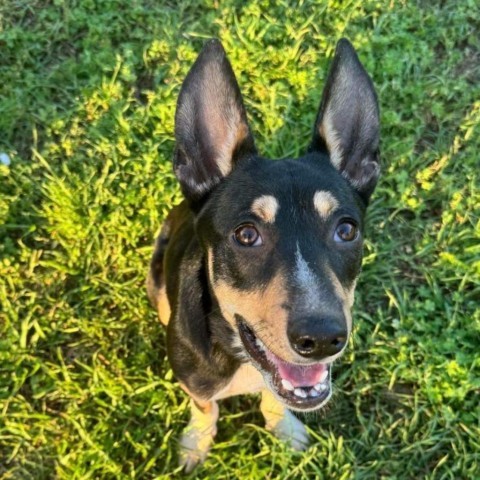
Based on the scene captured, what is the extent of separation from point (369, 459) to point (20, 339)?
105 inches

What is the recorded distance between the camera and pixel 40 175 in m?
5.44

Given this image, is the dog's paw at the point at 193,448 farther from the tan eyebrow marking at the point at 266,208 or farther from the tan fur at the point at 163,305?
the tan eyebrow marking at the point at 266,208

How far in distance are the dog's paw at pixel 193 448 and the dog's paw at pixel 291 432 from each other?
0.46 meters

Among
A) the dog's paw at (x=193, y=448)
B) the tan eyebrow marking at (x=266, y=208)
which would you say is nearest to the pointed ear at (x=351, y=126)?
the tan eyebrow marking at (x=266, y=208)

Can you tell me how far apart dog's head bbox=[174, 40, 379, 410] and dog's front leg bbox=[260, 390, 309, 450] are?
3.12ft

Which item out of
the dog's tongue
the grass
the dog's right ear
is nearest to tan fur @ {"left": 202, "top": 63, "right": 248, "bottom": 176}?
the dog's right ear

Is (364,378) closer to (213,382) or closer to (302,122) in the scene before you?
(213,382)

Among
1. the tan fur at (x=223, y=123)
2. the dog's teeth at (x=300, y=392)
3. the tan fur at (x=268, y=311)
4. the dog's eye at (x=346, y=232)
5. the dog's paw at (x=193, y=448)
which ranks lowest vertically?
the dog's paw at (x=193, y=448)

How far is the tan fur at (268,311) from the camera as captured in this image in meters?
2.97

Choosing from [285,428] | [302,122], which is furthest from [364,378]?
[302,122]

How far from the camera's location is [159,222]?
520cm

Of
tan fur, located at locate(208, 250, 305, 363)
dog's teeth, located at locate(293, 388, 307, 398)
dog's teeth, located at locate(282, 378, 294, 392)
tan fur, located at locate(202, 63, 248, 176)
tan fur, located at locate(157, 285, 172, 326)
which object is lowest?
tan fur, located at locate(157, 285, 172, 326)

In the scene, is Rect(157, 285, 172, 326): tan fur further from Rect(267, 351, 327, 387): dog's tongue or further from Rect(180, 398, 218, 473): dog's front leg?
Rect(267, 351, 327, 387): dog's tongue

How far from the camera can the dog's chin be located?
331cm
